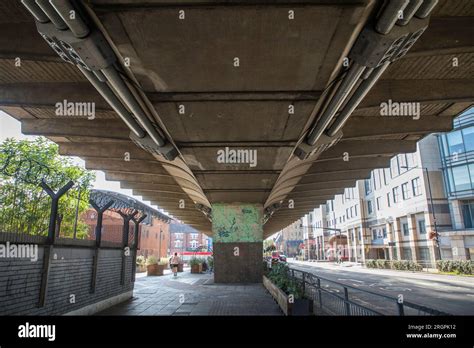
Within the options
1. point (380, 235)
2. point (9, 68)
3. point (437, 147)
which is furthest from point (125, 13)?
point (380, 235)

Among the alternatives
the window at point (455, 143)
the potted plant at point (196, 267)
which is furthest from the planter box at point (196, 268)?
the window at point (455, 143)

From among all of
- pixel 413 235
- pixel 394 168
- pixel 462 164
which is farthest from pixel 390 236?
pixel 462 164

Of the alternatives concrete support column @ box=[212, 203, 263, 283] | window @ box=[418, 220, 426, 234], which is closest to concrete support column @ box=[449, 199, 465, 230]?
window @ box=[418, 220, 426, 234]

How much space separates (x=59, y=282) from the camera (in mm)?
7398

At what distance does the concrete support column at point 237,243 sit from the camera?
17906 mm

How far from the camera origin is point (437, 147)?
44.2 m

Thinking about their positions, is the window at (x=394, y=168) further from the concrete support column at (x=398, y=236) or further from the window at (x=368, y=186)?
the window at (x=368, y=186)

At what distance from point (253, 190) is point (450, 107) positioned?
8.47 meters

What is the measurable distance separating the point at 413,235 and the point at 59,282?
45.9 m

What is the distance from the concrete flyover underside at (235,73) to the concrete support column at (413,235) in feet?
121

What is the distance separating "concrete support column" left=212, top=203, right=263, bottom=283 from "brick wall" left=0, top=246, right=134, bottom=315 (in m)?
7.41

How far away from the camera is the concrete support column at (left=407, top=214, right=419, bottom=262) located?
1699 inches

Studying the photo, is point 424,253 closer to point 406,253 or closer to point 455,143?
point 406,253

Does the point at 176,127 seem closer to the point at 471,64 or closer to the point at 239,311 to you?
the point at 239,311
